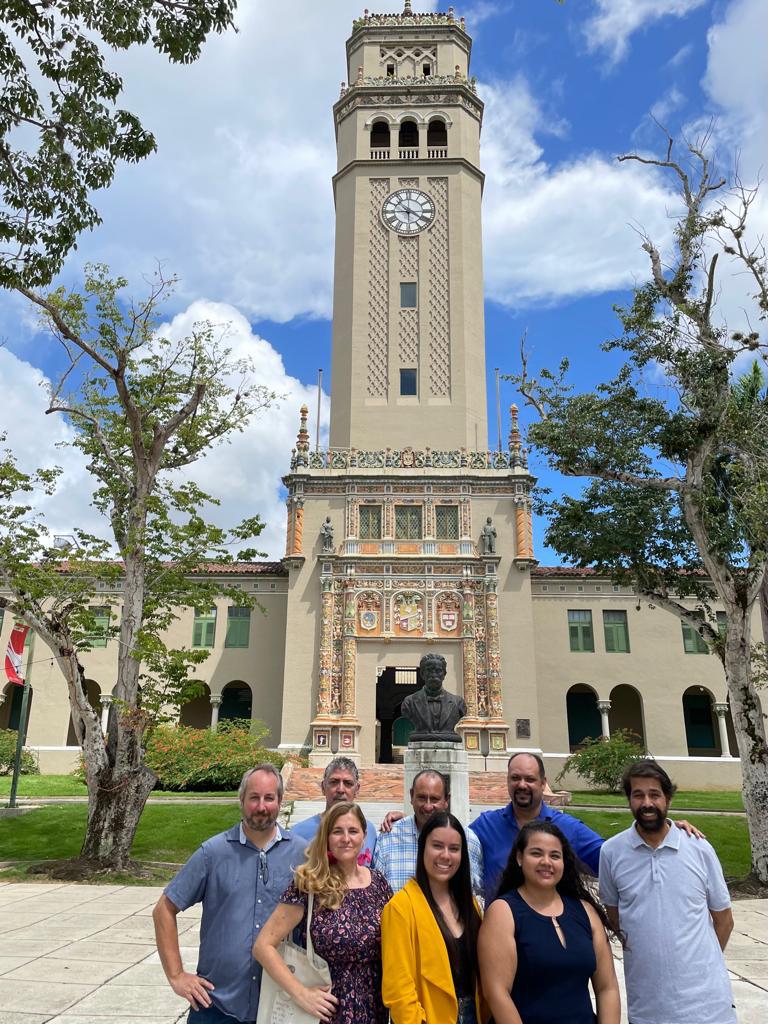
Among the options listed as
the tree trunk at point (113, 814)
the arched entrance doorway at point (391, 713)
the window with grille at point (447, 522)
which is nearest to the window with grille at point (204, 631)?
the arched entrance doorway at point (391, 713)

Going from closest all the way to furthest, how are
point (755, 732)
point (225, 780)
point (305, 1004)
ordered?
1. point (305, 1004)
2. point (755, 732)
3. point (225, 780)

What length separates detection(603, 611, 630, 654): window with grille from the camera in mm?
30844

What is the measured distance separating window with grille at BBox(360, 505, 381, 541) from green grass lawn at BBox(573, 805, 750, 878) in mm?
12821

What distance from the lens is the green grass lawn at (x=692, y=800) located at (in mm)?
23041

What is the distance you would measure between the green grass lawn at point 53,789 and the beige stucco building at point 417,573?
2706 mm

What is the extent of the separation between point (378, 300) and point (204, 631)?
15.5 meters

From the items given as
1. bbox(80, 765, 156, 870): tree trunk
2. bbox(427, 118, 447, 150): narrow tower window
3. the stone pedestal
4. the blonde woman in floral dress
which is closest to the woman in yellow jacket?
the blonde woman in floral dress

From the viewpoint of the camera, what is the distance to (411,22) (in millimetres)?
36000

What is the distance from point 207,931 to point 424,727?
848 centimetres

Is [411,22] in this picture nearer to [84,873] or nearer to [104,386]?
[104,386]

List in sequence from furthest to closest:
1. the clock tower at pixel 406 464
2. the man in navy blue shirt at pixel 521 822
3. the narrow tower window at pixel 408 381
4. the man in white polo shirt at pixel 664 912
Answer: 1. the narrow tower window at pixel 408 381
2. the clock tower at pixel 406 464
3. the man in navy blue shirt at pixel 521 822
4. the man in white polo shirt at pixel 664 912

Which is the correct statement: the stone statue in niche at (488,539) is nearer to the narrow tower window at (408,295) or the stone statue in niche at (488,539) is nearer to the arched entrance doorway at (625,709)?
the arched entrance doorway at (625,709)

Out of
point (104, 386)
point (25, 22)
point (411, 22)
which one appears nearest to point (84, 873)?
point (104, 386)

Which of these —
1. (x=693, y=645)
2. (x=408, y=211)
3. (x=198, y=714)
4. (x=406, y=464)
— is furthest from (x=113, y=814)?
(x=408, y=211)
